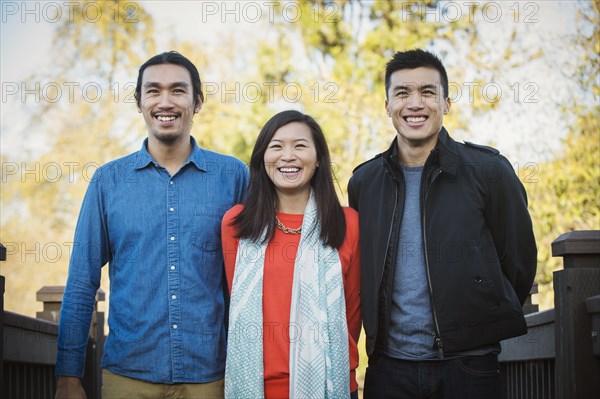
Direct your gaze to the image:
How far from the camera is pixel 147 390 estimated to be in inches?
112

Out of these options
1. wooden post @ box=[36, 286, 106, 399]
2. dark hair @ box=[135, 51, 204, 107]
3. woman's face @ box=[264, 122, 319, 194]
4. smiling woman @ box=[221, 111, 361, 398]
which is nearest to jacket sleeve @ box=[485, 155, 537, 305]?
smiling woman @ box=[221, 111, 361, 398]

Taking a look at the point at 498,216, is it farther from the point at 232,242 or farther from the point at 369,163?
the point at 232,242

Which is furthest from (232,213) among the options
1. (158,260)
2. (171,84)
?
(171,84)

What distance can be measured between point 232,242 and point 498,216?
103 centimetres

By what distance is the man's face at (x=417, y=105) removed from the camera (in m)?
3.11

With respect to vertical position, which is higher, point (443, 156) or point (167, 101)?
point (167, 101)

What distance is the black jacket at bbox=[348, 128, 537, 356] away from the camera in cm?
285

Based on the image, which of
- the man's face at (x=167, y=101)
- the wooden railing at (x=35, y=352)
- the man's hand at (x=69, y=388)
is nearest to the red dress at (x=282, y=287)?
the man's face at (x=167, y=101)

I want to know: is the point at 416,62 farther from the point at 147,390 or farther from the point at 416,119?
the point at 147,390

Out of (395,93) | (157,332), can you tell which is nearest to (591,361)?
(395,93)

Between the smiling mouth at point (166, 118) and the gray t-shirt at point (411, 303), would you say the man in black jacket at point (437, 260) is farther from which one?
the smiling mouth at point (166, 118)

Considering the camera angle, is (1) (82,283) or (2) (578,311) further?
(1) (82,283)

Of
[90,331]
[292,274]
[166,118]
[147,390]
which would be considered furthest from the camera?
[90,331]

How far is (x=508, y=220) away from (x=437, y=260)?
1.17 ft
